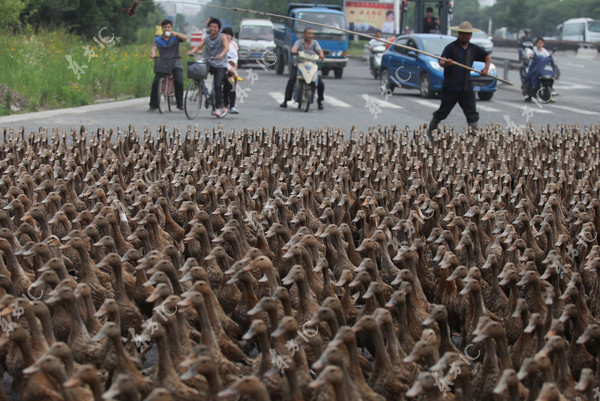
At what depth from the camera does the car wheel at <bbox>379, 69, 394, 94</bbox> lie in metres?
24.8

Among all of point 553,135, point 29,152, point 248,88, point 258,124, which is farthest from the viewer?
point 248,88

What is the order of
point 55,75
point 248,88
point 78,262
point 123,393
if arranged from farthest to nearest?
1. point 248,88
2. point 55,75
3. point 78,262
4. point 123,393

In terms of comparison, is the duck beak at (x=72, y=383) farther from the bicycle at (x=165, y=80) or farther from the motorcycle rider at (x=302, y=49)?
the motorcycle rider at (x=302, y=49)

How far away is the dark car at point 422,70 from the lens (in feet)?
74.0

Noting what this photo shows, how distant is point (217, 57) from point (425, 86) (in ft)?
28.1

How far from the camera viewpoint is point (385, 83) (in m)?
25.2

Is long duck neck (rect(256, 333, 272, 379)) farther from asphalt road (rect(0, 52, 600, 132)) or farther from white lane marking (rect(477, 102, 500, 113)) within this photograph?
white lane marking (rect(477, 102, 500, 113))

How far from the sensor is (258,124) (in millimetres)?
15102

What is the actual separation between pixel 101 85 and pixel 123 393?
16.6 meters

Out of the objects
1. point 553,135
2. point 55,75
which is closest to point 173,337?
point 553,135

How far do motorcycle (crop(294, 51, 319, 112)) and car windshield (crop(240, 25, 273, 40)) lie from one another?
22361 mm

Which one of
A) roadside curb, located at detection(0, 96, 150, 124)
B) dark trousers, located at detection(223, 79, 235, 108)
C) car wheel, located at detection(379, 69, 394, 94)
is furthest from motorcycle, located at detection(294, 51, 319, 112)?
car wheel, located at detection(379, 69, 394, 94)

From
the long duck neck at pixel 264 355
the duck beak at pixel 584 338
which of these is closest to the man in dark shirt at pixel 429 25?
the duck beak at pixel 584 338

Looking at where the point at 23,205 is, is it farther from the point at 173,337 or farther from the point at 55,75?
the point at 55,75
